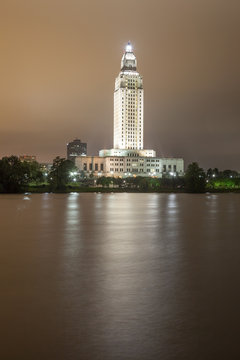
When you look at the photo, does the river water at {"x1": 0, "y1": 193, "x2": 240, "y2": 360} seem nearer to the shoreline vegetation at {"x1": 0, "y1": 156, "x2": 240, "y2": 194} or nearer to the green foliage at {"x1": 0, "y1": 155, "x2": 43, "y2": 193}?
the green foliage at {"x1": 0, "y1": 155, "x2": 43, "y2": 193}

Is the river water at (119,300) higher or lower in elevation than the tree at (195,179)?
lower

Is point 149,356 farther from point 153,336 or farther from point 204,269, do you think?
point 204,269

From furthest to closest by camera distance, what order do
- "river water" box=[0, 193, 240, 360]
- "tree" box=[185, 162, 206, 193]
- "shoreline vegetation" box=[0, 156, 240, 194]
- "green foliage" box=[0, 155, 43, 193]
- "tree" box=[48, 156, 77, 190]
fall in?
"tree" box=[185, 162, 206, 193] < "tree" box=[48, 156, 77, 190] < "shoreline vegetation" box=[0, 156, 240, 194] < "green foliage" box=[0, 155, 43, 193] < "river water" box=[0, 193, 240, 360]

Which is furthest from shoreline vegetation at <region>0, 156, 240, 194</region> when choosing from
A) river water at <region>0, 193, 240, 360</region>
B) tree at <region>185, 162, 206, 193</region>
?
river water at <region>0, 193, 240, 360</region>

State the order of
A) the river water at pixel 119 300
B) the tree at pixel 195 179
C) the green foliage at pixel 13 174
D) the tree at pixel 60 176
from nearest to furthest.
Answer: the river water at pixel 119 300
the green foliage at pixel 13 174
the tree at pixel 60 176
the tree at pixel 195 179

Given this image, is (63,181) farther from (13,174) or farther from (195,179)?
(195,179)

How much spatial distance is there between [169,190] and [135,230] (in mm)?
87904

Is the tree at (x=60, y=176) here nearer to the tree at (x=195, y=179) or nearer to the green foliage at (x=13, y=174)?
the green foliage at (x=13, y=174)

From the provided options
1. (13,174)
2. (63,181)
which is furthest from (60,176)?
(13,174)

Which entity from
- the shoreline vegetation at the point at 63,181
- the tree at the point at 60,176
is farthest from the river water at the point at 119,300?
the tree at the point at 60,176

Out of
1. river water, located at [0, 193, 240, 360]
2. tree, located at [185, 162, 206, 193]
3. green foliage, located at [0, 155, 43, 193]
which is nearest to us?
river water, located at [0, 193, 240, 360]

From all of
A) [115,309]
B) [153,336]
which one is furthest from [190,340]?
[115,309]

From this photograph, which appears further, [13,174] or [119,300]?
[13,174]

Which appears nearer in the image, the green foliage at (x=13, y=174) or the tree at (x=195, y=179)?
the green foliage at (x=13, y=174)
